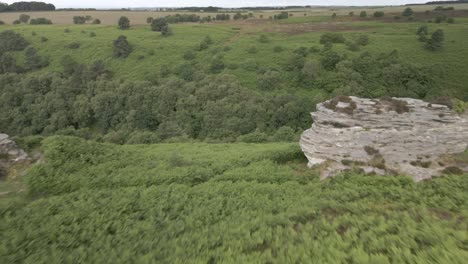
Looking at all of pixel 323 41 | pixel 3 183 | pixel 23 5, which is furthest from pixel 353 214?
pixel 23 5

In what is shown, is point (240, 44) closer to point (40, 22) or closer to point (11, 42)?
point (11, 42)

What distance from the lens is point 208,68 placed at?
68.5m

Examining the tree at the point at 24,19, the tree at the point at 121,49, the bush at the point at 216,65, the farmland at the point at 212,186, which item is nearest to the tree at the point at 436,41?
the farmland at the point at 212,186

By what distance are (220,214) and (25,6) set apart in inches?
6992

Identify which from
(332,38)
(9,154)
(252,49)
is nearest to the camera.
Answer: (9,154)

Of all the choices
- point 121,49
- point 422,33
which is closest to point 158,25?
point 121,49

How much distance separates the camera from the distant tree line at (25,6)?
148 meters

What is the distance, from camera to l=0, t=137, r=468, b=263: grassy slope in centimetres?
1141

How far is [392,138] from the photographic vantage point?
1989 cm

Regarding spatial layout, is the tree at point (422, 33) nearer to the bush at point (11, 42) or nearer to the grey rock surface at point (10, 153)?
the grey rock surface at point (10, 153)

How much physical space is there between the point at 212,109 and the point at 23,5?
148 metres

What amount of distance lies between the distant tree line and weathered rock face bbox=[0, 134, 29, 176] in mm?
159574

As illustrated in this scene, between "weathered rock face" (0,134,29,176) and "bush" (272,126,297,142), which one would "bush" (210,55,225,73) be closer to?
"bush" (272,126,297,142)

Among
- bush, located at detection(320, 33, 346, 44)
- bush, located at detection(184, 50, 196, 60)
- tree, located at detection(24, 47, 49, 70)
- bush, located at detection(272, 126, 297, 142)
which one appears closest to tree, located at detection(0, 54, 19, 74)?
tree, located at detection(24, 47, 49, 70)
